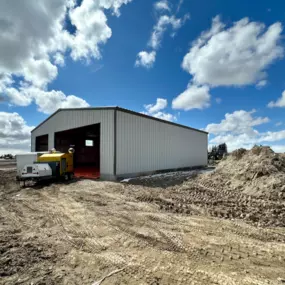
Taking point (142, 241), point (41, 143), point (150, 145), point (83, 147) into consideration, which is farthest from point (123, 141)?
point (41, 143)

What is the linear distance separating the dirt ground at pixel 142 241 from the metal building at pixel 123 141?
586 centimetres

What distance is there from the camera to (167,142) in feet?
→ 60.0

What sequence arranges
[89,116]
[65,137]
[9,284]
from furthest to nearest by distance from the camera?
1. [65,137]
2. [89,116]
3. [9,284]

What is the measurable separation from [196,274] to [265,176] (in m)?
8.06

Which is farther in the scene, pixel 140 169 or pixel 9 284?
pixel 140 169

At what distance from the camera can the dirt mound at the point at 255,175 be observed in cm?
850


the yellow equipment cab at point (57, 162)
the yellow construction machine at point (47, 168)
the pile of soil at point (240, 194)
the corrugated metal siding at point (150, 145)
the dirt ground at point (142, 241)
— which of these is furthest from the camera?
the corrugated metal siding at point (150, 145)

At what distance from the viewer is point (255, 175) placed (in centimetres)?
988

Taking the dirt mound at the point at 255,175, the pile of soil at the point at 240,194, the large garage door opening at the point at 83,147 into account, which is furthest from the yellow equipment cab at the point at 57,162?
the large garage door opening at the point at 83,147

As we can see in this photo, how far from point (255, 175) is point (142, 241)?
782 cm

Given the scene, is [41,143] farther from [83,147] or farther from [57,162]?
[57,162]

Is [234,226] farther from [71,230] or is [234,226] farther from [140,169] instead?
[140,169]

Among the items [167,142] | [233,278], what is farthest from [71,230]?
[167,142]

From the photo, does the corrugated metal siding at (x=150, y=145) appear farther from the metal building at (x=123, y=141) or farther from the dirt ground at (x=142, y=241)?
the dirt ground at (x=142, y=241)
